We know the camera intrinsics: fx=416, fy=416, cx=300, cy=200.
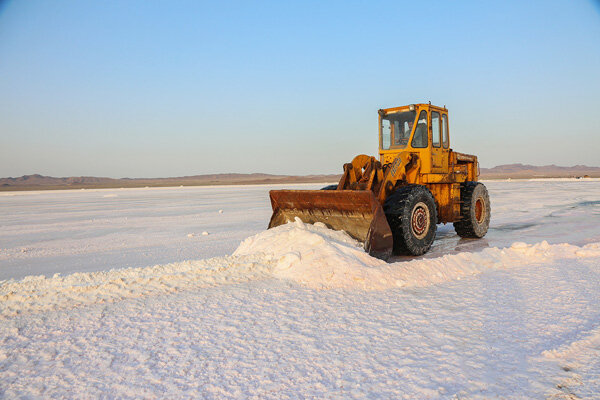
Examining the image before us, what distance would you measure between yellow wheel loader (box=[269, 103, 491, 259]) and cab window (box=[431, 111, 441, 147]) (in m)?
0.02

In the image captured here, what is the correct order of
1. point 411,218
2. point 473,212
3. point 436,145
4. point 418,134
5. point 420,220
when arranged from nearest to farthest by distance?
1. point 411,218
2. point 420,220
3. point 418,134
4. point 436,145
5. point 473,212

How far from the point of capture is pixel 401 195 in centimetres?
716

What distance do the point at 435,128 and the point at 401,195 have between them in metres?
2.41

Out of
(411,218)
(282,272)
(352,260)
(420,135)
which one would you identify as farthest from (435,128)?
(282,272)

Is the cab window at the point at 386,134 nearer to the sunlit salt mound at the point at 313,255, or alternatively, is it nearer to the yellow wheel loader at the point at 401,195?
the yellow wheel loader at the point at 401,195

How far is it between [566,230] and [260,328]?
366 inches

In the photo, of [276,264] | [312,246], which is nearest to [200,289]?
[276,264]

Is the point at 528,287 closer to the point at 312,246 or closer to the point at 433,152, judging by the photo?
the point at 312,246

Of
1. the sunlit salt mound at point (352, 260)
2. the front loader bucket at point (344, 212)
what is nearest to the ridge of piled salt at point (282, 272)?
the sunlit salt mound at point (352, 260)

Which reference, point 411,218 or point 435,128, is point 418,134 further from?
point 411,218

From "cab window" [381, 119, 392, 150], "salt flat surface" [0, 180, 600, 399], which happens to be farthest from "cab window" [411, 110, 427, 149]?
"salt flat surface" [0, 180, 600, 399]

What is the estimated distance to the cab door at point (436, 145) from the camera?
8594mm

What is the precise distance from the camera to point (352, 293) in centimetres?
490

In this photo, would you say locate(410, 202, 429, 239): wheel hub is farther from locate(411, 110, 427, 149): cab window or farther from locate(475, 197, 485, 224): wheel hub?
locate(475, 197, 485, 224): wheel hub
